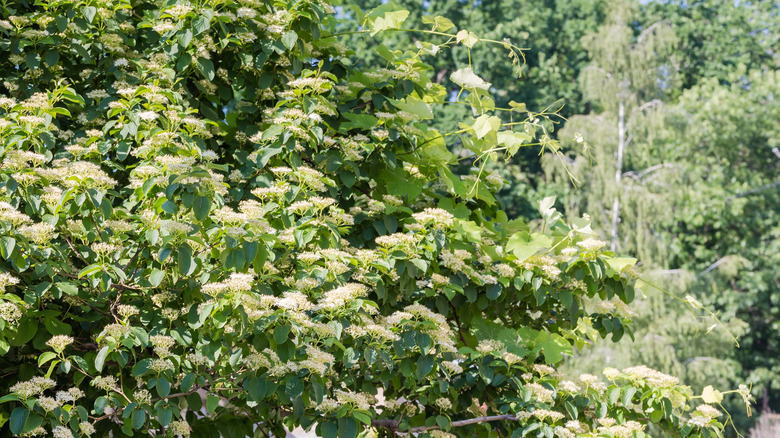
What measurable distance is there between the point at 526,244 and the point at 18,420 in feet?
5.16

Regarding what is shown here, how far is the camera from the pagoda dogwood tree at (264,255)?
183 cm

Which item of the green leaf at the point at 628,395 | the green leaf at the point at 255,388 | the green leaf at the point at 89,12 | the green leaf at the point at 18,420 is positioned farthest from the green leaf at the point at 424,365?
the green leaf at the point at 89,12

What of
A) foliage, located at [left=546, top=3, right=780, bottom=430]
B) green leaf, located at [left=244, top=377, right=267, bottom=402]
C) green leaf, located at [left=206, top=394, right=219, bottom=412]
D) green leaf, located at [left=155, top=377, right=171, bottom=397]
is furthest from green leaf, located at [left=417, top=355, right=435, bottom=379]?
foliage, located at [left=546, top=3, right=780, bottom=430]

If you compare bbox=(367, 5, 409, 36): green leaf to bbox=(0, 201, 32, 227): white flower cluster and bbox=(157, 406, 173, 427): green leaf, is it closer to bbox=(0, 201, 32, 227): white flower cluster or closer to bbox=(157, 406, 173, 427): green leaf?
bbox=(0, 201, 32, 227): white flower cluster

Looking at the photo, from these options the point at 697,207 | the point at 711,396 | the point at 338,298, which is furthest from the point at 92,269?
the point at 697,207

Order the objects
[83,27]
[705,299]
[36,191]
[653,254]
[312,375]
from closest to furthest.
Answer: [312,375] < [36,191] < [83,27] < [653,254] < [705,299]

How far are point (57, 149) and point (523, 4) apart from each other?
17.7 meters

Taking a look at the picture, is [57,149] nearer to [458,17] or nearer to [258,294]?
[258,294]

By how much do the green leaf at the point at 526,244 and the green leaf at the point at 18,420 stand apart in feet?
4.90

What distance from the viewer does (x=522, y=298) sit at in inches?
99.7

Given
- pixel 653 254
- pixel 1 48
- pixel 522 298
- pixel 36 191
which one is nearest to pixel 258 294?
pixel 36 191

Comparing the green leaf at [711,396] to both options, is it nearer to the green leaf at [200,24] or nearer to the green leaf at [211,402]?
the green leaf at [211,402]

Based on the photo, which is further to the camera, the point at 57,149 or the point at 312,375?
the point at 57,149

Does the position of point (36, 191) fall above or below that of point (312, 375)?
above
